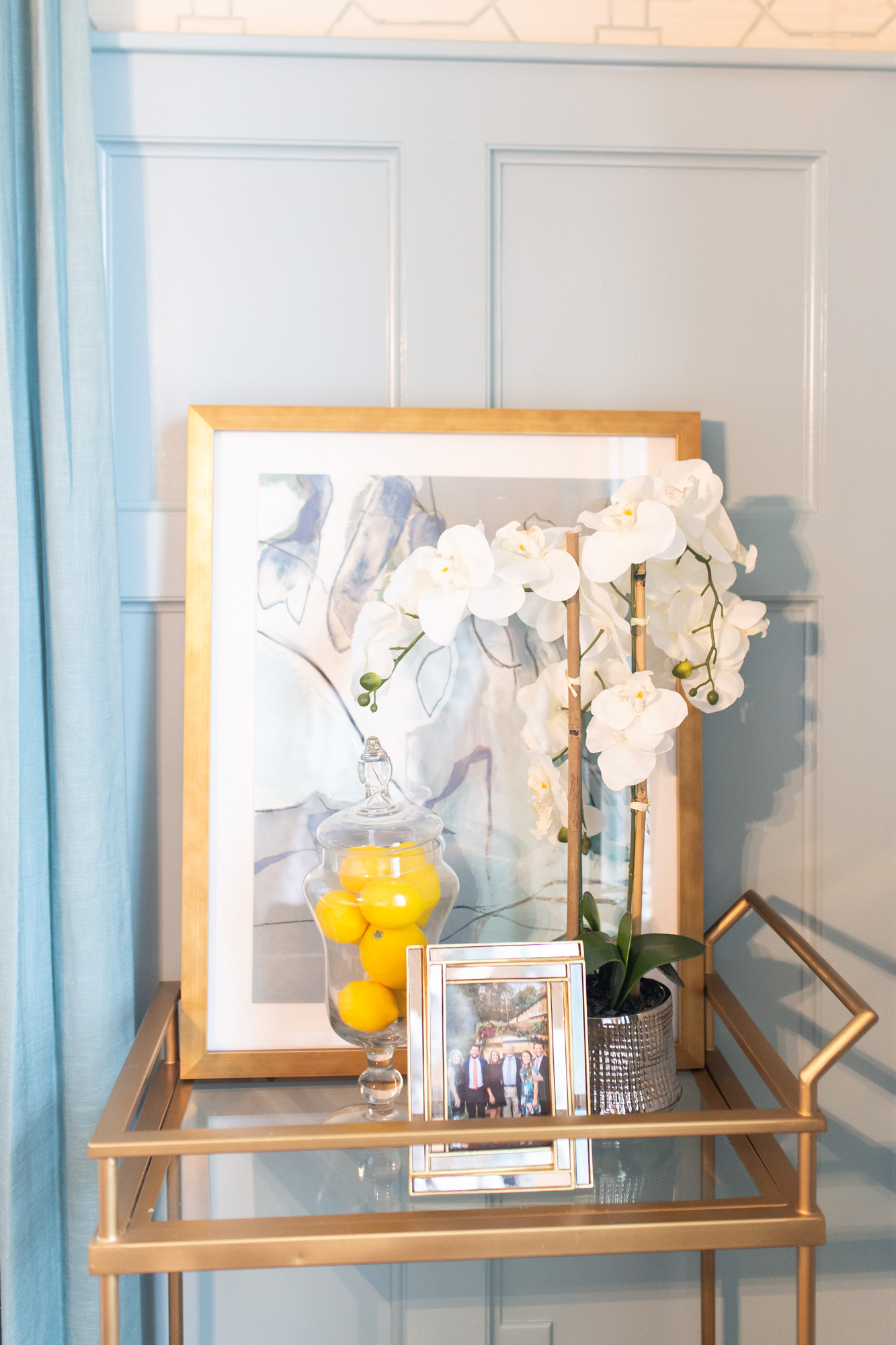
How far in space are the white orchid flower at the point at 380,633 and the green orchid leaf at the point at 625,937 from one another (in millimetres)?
329

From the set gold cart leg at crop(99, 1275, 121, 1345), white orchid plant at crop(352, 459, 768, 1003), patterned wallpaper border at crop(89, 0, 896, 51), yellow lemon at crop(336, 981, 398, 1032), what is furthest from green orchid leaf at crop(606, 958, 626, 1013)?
patterned wallpaper border at crop(89, 0, 896, 51)

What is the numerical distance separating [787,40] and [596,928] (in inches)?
42.5

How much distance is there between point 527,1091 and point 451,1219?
117mm

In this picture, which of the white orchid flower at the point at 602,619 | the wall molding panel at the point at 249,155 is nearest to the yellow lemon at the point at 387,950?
the white orchid flower at the point at 602,619

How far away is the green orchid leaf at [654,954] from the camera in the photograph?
2.85 ft

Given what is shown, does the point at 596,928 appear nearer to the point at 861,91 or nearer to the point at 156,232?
the point at 156,232

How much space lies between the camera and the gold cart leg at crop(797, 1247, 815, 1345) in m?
0.77

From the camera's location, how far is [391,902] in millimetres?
844

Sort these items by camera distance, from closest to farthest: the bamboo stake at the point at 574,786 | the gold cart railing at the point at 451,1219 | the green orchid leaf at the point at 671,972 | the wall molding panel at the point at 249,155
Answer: the gold cart railing at the point at 451,1219
the bamboo stake at the point at 574,786
the green orchid leaf at the point at 671,972
the wall molding panel at the point at 249,155

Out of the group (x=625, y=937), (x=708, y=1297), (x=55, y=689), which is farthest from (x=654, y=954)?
(x=55, y=689)

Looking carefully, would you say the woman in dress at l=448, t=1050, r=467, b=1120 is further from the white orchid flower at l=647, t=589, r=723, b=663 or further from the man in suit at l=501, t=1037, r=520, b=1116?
the white orchid flower at l=647, t=589, r=723, b=663

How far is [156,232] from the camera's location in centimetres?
106

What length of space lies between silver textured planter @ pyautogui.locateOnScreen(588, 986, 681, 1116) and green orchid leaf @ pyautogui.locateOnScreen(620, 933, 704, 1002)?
1.4 inches

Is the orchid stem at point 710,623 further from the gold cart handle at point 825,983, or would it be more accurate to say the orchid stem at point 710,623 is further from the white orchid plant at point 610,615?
the gold cart handle at point 825,983
